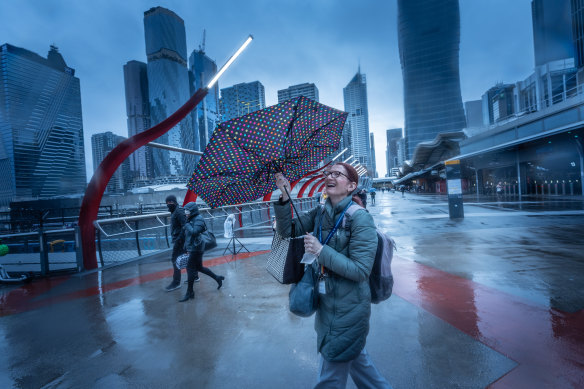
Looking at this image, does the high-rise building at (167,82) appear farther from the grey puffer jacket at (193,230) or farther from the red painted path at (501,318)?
the grey puffer jacket at (193,230)

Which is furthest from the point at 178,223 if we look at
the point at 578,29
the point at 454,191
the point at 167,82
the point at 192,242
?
the point at 167,82

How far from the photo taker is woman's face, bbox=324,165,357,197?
181cm

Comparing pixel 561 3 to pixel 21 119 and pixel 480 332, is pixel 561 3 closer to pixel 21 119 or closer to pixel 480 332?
pixel 480 332

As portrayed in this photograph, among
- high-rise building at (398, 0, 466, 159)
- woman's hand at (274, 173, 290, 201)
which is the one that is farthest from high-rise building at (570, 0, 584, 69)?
high-rise building at (398, 0, 466, 159)

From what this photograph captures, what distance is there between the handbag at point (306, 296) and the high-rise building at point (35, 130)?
187 ft

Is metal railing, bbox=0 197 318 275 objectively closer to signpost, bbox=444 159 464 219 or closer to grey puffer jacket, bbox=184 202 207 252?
grey puffer jacket, bbox=184 202 207 252

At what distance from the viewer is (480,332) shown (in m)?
3.02

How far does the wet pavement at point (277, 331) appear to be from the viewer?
249 cm

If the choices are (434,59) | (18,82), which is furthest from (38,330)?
(434,59)

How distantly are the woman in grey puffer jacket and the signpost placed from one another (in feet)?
42.6

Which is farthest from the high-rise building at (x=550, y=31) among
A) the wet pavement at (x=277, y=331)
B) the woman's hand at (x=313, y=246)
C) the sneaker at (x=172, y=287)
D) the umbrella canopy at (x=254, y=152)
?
the woman's hand at (x=313, y=246)

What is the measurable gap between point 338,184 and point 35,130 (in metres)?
64.2

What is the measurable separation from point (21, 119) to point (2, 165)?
8.43 metres

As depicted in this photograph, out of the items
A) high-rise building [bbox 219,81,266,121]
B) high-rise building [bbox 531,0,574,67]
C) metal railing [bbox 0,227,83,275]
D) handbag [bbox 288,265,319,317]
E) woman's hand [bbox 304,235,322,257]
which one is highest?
high-rise building [bbox 219,81,266,121]
